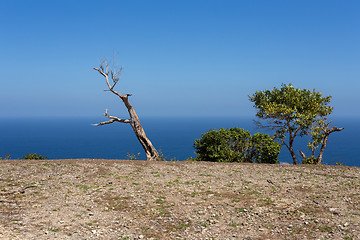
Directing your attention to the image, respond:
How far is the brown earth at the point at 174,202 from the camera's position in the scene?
9411 millimetres

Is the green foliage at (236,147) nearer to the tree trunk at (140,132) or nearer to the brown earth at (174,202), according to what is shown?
the brown earth at (174,202)

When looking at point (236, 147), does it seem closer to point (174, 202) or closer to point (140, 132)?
point (140, 132)

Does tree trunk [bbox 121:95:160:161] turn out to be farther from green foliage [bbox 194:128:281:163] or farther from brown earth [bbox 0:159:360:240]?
brown earth [bbox 0:159:360:240]

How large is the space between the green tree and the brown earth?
4.80 metres

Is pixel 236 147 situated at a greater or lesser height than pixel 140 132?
lesser

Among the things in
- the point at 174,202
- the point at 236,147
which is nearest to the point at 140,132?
the point at 236,147

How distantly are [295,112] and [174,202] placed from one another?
15394mm

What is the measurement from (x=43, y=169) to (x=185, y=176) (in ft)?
29.6

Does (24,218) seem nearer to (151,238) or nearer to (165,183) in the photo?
(151,238)

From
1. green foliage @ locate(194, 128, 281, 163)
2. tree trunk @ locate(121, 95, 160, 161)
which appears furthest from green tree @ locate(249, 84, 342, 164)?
tree trunk @ locate(121, 95, 160, 161)

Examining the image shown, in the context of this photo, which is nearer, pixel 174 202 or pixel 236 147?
pixel 174 202

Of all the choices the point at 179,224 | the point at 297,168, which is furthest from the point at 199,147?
the point at 179,224

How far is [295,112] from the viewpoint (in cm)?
2311

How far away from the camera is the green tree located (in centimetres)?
2270
